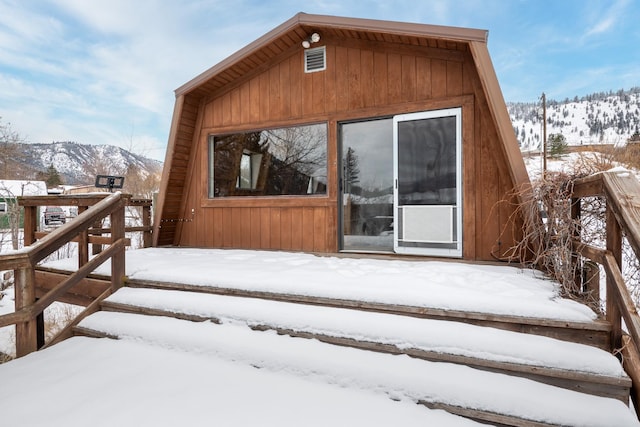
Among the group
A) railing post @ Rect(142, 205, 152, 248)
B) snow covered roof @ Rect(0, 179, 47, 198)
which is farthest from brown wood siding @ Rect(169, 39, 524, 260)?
snow covered roof @ Rect(0, 179, 47, 198)

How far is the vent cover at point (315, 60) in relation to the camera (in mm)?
4597

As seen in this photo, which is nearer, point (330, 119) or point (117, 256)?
point (117, 256)

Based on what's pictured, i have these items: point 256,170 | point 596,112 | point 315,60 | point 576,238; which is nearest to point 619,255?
point 576,238

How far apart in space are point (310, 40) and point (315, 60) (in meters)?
0.26

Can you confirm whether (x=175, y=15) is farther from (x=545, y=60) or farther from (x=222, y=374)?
(x=545, y=60)

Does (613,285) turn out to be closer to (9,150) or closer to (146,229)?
(146,229)

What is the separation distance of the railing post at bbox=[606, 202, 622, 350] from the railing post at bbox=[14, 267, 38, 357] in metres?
3.75

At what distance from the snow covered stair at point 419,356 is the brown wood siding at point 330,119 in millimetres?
2113

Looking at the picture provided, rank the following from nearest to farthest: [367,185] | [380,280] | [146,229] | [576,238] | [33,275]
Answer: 1. [576,238]
2. [33,275]
3. [380,280]
4. [367,185]
5. [146,229]

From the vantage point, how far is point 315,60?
4.65 meters

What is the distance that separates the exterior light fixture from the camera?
14.6 ft

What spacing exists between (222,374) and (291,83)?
399cm

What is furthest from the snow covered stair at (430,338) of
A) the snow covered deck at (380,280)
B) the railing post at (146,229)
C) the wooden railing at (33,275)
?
the railing post at (146,229)

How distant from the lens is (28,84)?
90.3ft
